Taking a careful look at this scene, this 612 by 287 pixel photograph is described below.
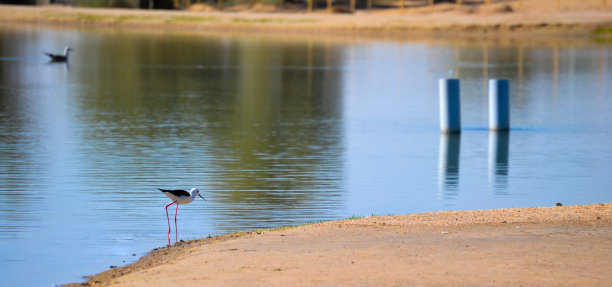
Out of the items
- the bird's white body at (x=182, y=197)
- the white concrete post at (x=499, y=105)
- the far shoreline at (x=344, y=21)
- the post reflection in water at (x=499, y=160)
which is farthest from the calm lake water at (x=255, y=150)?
the far shoreline at (x=344, y=21)

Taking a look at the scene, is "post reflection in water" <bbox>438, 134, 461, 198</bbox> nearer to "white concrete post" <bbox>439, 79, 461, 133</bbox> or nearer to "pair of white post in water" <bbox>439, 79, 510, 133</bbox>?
"white concrete post" <bbox>439, 79, 461, 133</bbox>

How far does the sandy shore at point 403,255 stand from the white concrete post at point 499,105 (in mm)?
8810

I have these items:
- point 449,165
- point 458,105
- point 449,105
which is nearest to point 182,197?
point 449,165

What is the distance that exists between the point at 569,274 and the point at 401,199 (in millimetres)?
5787

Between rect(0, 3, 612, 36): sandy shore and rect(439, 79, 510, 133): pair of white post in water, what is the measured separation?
Answer: 47.4 meters

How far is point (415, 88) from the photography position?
31.8m

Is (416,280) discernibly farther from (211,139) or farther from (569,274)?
(211,139)

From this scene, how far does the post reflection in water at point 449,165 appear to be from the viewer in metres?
14.6

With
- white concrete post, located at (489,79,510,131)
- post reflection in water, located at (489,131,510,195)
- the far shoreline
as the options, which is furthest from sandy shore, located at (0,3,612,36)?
post reflection in water, located at (489,131,510,195)

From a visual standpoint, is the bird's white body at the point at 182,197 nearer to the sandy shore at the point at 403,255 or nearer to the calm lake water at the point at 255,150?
the calm lake water at the point at 255,150

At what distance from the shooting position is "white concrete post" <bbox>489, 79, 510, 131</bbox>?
62.6 feet

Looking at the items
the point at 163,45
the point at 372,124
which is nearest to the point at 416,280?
the point at 372,124

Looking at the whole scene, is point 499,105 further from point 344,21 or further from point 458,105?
point 344,21

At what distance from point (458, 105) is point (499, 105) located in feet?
3.11
